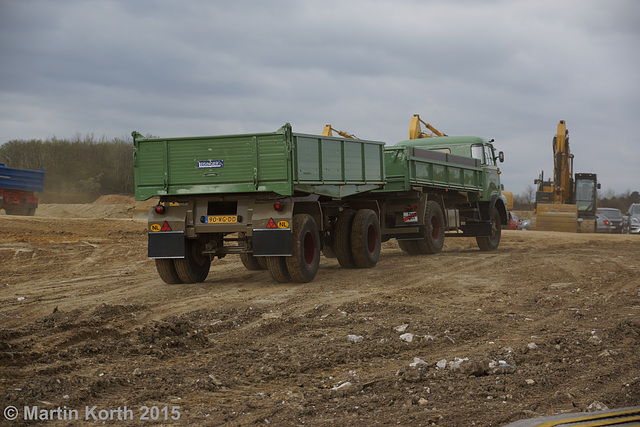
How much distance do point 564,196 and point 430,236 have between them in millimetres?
23374

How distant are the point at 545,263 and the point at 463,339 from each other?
8.25 m

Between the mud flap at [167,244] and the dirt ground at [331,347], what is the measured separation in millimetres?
628

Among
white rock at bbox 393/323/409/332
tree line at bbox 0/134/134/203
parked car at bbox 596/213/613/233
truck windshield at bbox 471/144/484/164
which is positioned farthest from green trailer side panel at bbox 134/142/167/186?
tree line at bbox 0/134/134/203

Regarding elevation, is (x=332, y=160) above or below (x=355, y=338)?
above

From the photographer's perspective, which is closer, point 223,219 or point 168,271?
point 223,219

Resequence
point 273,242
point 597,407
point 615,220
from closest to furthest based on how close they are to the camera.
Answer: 1. point 597,407
2. point 273,242
3. point 615,220

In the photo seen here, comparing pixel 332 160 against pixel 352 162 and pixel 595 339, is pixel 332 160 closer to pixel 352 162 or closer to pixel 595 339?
pixel 352 162

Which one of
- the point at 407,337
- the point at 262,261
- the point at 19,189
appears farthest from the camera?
the point at 19,189

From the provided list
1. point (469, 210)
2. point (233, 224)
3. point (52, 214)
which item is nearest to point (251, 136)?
point (233, 224)

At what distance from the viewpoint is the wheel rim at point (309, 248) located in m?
12.1

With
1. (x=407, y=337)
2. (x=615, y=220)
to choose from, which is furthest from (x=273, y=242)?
(x=615, y=220)

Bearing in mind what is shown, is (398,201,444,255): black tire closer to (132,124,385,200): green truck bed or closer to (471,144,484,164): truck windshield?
(471,144,484,164): truck windshield

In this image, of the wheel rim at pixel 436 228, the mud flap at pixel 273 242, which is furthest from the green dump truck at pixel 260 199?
the wheel rim at pixel 436 228

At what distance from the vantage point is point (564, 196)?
125 feet
